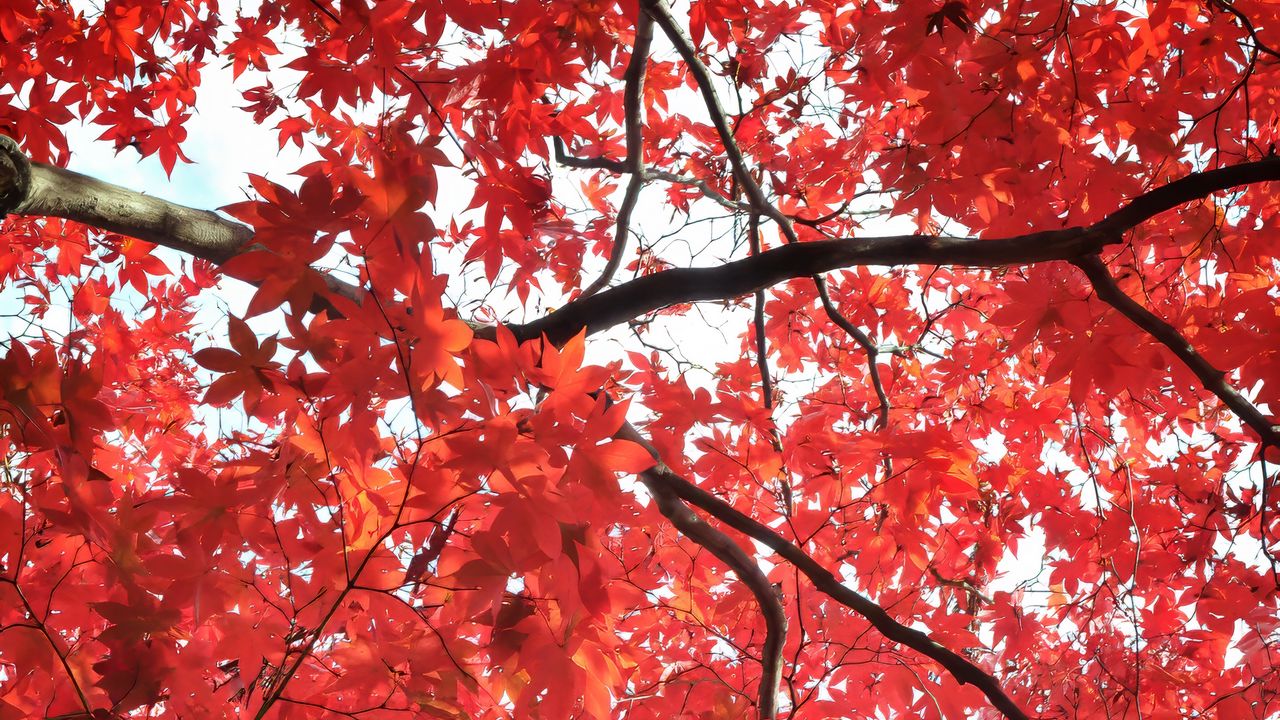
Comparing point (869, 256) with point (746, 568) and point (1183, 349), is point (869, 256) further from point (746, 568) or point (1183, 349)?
point (746, 568)

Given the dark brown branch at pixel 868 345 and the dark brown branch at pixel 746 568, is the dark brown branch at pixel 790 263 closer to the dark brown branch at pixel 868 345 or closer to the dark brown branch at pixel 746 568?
the dark brown branch at pixel 746 568

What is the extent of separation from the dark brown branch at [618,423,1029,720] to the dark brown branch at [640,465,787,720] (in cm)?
3

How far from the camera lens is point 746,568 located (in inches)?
86.2

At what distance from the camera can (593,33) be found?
6.70ft

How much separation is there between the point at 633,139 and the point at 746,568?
182 cm

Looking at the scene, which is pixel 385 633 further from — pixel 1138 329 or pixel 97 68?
pixel 97 68

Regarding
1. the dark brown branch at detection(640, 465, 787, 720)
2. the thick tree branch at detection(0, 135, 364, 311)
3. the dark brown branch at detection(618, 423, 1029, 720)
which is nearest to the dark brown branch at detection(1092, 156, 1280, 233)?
the dark brown branch at detection(618, 423, 1029, 720)

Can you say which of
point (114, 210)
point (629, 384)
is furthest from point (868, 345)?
point (114, 210)

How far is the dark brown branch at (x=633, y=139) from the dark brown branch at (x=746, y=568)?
3.31 ft

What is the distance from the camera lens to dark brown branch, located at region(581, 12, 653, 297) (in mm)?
2836

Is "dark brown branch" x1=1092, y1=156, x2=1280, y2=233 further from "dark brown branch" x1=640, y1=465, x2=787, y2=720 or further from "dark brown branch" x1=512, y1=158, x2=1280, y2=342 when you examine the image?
"dark brown branch" x1=640, y1=465, x2=787, y2=720

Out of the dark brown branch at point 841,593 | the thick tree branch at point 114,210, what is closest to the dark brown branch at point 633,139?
the dark brown branch at point 841,593

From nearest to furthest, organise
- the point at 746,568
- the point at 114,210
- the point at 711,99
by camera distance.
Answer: the point at 114,210 < the point at 746,568 < the point at 711,99

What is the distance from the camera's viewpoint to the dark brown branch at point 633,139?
284 cm
